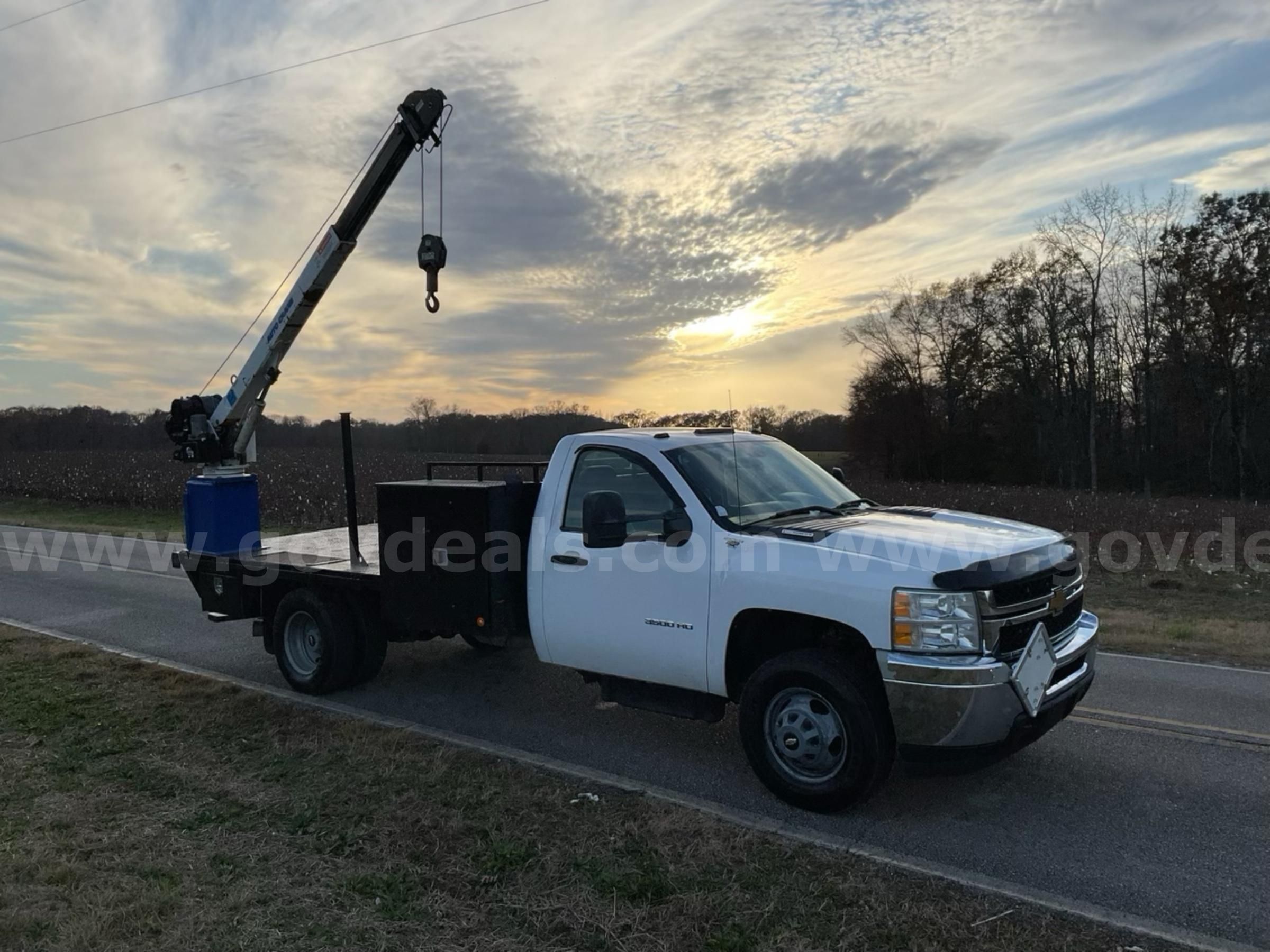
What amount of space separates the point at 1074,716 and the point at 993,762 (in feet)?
7.64

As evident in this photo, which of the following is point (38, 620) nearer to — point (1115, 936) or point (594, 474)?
point (594, 474)

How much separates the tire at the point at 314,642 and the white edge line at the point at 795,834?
0.15m

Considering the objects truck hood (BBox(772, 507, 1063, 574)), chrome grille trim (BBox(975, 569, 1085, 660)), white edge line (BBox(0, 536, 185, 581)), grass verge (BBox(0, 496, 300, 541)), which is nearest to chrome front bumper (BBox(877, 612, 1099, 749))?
chrome grille trim (BBox(975, 569, 1085, 660))

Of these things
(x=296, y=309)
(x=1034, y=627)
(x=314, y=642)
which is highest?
(x=296, y=309)

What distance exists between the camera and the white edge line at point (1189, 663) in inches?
314

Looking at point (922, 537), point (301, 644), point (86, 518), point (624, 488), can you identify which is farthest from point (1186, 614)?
point (86, 518)

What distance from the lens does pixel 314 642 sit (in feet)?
24.1

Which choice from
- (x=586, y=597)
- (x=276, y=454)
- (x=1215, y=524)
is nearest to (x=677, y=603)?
(x=586, y=597)

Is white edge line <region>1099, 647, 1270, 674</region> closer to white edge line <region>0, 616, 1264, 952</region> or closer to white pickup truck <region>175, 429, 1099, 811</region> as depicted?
white pickup truck <region>175, 429, 1099, 811</region>

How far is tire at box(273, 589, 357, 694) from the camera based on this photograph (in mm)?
7090

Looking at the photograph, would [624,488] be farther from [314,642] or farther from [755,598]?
[314,642]

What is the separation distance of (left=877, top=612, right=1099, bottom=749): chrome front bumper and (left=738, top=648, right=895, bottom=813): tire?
Answer: 18 cm

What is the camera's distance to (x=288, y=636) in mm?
7441

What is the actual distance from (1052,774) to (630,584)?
2.73 m
